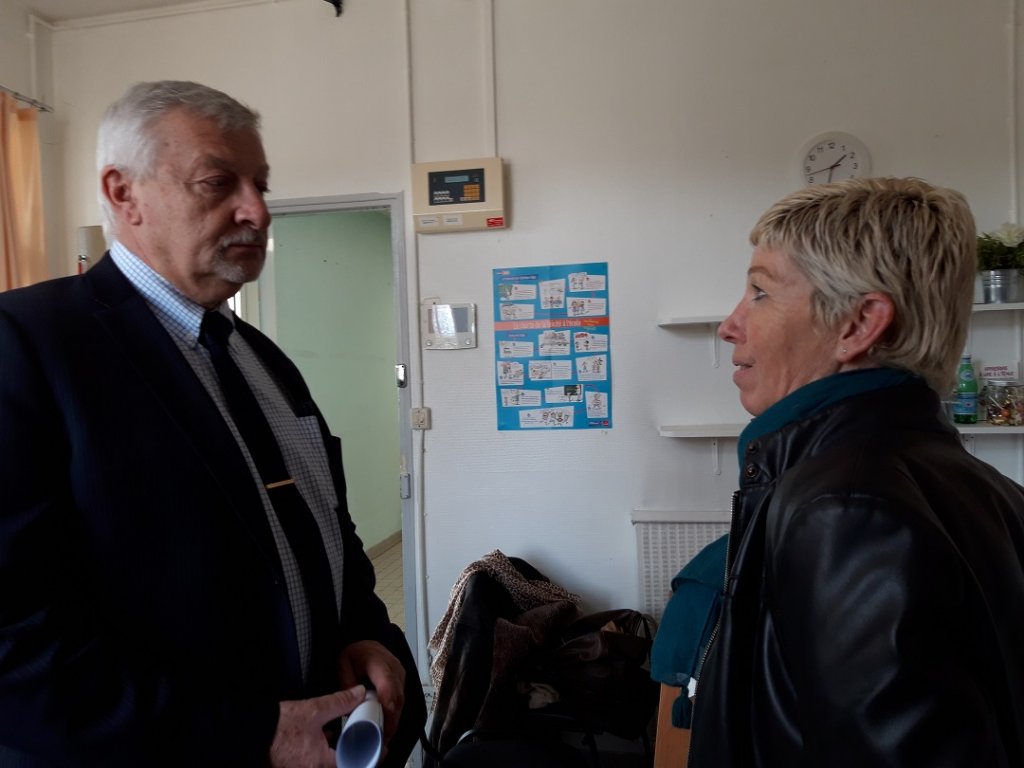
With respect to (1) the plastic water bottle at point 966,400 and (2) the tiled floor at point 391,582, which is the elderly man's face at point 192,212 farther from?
(2) the tiled floor at point 391,582

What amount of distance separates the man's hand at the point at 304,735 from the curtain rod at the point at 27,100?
3.46 meters

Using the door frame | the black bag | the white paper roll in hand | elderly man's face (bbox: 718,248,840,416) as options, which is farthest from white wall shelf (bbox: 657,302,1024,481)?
the white paper roll in hand

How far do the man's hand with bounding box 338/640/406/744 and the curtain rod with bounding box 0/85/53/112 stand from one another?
3.35 metres

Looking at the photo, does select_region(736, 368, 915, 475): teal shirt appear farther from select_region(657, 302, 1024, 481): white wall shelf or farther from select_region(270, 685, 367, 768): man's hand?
select_region(657, 302, 1024, 481): white wall shelf

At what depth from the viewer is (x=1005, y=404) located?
8.01ft

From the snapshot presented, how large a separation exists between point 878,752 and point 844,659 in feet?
0.27

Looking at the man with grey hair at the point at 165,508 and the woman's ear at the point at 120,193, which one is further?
the woman's ear at the point at 120,193

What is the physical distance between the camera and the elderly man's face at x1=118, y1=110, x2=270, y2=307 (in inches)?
38.0

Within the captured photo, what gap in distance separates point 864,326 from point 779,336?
0.37 feet

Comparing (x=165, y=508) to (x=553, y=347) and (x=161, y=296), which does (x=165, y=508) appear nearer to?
(x=161, y=296)

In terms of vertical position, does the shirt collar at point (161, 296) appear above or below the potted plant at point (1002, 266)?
below

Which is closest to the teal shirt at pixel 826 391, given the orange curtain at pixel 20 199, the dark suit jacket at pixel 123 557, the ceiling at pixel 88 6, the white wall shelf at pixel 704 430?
the dark suit jacket at pixel 123 557

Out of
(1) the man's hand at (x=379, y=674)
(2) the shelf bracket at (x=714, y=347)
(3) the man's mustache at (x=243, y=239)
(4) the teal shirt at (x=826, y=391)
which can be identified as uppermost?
(3) the man's mustache at (x=243, y=239)

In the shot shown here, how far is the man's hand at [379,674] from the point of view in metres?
0.98
